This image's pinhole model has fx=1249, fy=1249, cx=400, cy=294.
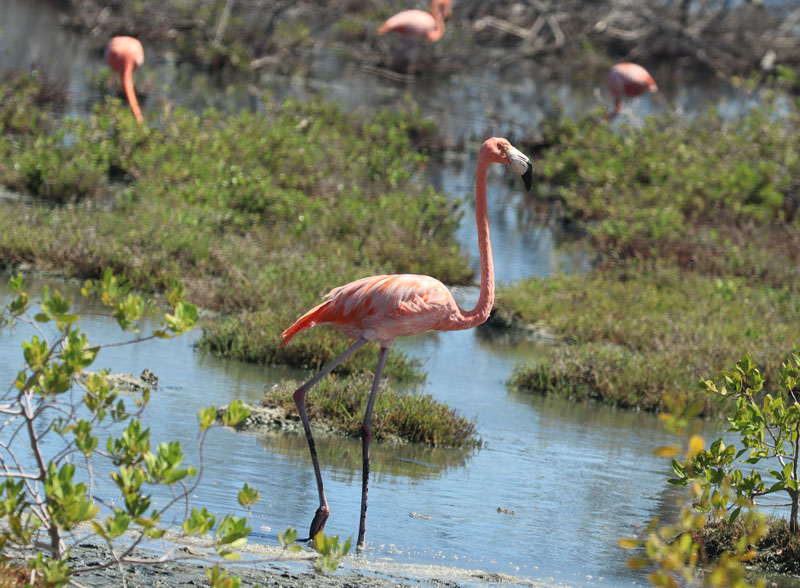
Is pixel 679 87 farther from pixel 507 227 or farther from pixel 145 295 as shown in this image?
pixel 145 295

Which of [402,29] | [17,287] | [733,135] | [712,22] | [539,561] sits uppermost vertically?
[712,22]

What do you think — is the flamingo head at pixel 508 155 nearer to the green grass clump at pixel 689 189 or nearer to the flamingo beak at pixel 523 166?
the flamingo beak at pixel 523 166

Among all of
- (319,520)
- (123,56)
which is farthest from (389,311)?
(123,56)

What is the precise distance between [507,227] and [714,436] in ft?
24.2

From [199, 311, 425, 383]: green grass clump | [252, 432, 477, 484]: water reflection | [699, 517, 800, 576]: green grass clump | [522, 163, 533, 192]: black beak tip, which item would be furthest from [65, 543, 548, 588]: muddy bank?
[199, 311, 425, 383]: green grass clump

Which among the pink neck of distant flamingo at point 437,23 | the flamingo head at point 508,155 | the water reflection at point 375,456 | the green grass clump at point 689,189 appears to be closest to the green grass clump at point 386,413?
the water reflection at point 375,456

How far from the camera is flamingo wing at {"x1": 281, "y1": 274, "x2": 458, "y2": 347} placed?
6.11 m

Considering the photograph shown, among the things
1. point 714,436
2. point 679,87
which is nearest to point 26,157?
point 714,436

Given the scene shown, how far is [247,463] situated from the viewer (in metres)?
6.45

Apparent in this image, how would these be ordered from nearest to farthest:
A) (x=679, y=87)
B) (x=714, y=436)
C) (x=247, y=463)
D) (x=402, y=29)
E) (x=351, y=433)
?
1. (x=247, y=463)
2. (x=351, y=433)
3. (x=714, y=436)
4. (x=402, y=29)
5. (x=679, y=87)

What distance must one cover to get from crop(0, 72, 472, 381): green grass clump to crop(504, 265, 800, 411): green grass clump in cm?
101

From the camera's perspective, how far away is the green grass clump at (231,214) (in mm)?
9664

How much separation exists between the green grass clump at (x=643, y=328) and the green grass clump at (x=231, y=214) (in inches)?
39.6

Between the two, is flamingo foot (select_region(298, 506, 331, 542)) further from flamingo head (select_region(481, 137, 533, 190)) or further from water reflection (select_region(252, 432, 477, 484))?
flamingo head (select_region(481, 137, 533, 190))
